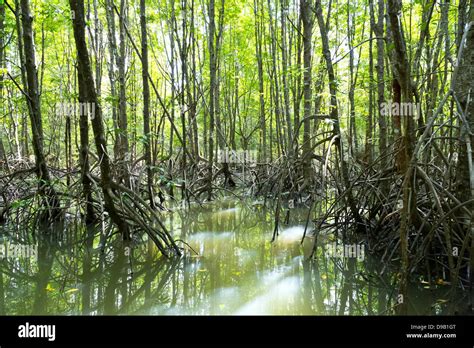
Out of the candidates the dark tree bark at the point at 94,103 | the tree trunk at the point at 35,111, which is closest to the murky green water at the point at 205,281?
the dark tree bark at the point at 94,103

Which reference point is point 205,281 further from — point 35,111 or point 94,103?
point 35,111

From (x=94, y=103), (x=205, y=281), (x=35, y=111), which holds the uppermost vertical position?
(x=35, y=111)

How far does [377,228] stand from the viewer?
4.10m

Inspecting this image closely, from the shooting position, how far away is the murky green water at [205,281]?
293cm

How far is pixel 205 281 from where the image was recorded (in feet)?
11.4

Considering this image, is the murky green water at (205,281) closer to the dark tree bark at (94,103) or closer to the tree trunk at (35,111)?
the dark tree bark at (94,103)

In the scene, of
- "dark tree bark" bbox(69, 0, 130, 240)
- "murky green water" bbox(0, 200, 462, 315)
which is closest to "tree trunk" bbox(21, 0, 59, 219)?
"murky green water" bbox(0, 200, 462, 315)

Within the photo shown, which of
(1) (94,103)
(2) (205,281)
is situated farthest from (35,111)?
(2) (205,281)

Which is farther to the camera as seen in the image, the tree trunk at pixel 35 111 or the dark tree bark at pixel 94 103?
the tree trunk at pixel 35 111

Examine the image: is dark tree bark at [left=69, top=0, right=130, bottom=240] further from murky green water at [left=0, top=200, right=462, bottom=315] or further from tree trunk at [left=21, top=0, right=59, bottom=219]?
tree trunk at [left=21, top=0, right=59, bottom=219]

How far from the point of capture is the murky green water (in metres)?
2.93
